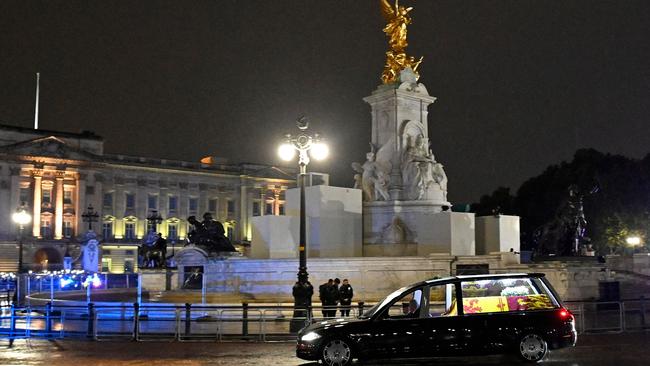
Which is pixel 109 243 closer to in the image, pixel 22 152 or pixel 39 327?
pixel 22 152

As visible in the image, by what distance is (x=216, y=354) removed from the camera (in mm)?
15367

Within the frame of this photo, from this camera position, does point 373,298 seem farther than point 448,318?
Yes

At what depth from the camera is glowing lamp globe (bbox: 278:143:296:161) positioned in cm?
2125

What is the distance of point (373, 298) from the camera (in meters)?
27.2

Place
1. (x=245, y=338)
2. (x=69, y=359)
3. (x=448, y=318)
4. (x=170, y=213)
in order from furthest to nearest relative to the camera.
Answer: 1. (x=170, y=213)
2. (x=245, y=338)
3. (x=69, y=359)
4. (x=448, y=318)

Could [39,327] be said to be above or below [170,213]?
below

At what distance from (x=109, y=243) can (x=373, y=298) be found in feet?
264

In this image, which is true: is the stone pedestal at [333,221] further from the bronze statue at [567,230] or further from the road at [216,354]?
the road at [216,354]

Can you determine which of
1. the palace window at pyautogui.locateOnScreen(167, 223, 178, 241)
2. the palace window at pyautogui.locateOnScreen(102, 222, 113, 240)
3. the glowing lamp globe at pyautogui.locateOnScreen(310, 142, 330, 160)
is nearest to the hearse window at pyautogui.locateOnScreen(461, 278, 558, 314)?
the glowing lamp globe at pyautogui.locateOnScreen(310, 142, 330, 160)

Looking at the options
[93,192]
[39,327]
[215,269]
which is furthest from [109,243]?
[39,327]

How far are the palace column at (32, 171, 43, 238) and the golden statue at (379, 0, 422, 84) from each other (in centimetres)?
7272

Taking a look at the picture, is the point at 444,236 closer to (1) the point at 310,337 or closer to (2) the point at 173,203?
(1) the point at 310,337

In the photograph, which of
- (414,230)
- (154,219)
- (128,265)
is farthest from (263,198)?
(414,230)

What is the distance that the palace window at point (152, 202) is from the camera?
10728cm
